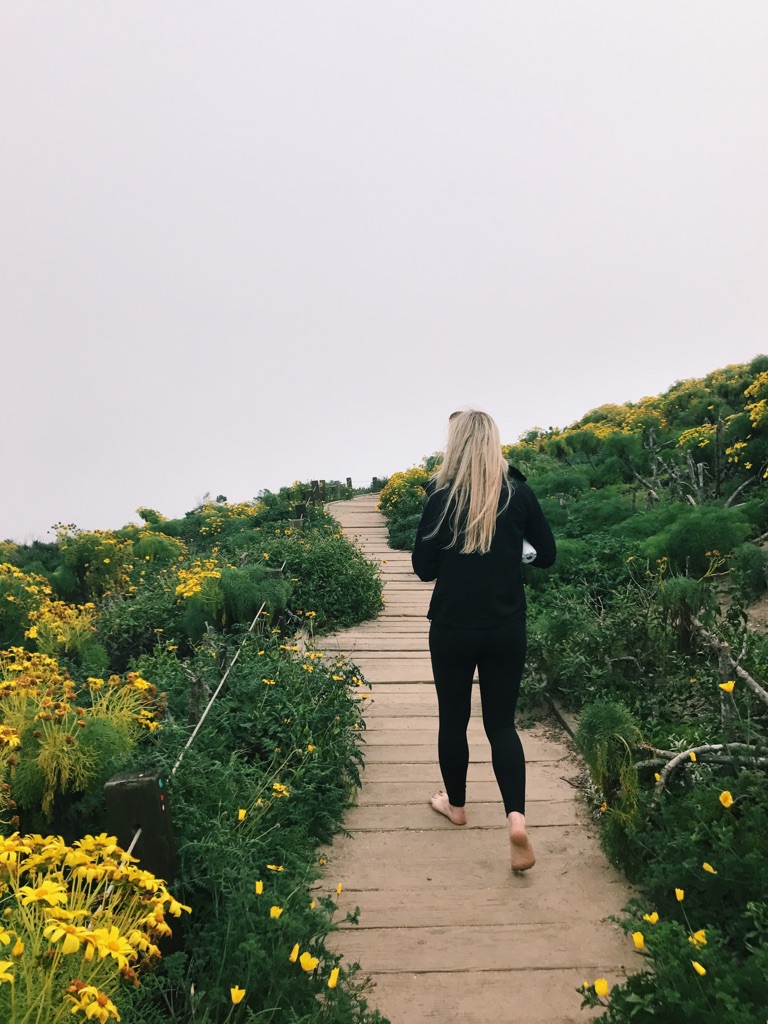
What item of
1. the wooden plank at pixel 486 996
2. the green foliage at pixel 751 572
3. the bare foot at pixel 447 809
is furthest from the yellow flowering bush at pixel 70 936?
the green foliage at pixel 751 572

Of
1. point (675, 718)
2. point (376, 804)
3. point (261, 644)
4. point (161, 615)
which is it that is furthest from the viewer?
point (161, 615)

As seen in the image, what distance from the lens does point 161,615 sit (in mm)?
6148

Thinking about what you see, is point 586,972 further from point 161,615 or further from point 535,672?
point 161,615

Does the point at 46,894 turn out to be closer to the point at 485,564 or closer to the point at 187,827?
the point at 187,827

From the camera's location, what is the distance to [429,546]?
9.55 ft

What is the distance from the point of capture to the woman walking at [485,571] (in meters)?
2.78

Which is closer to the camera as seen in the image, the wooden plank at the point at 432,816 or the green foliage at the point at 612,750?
the green foliage at the point at 612,750

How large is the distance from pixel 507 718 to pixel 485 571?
26.1 inches

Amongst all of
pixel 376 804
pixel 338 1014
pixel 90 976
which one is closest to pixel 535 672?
pixel 376 804

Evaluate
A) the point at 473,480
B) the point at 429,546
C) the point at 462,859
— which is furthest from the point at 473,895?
the point at 473,480

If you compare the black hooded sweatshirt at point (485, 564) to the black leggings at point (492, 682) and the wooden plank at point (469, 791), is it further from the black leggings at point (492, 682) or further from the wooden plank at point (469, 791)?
the wooden plank at point (469, 791)

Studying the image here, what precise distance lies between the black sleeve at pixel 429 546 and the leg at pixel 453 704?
0.81 feet

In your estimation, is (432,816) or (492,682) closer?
(492,682)

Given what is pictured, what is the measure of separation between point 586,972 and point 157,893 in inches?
58.4
